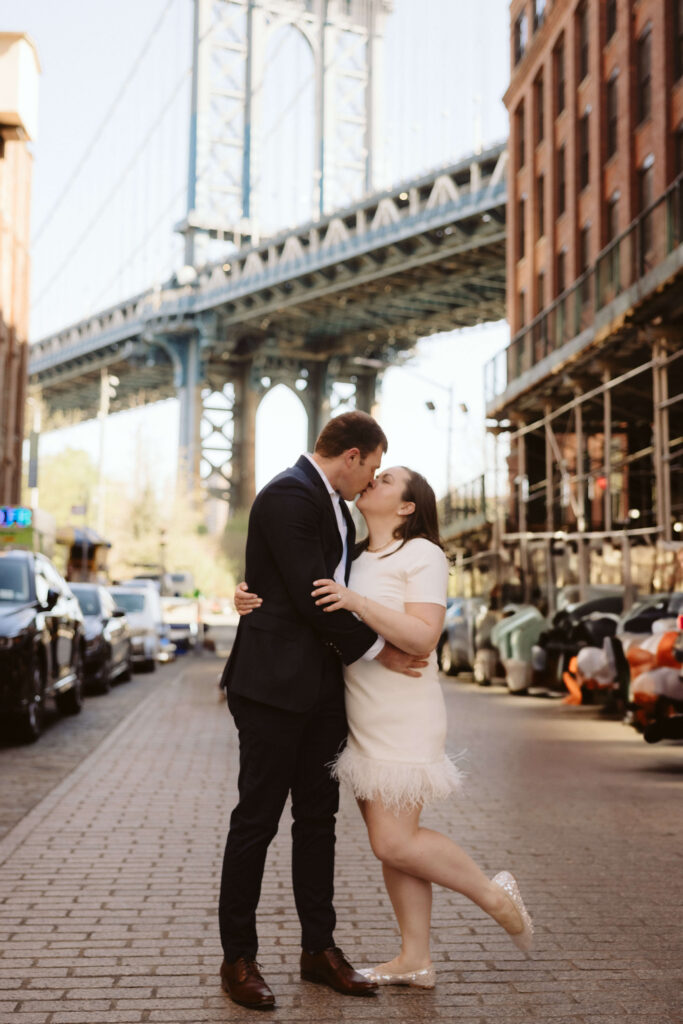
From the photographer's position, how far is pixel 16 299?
43.4 m

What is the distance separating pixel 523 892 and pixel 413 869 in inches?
71.0

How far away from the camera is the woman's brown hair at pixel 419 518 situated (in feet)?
14.4

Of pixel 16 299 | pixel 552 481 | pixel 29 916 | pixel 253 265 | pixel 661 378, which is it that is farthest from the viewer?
pixel 253 265

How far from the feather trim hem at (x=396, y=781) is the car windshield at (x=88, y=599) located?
15.4 metres

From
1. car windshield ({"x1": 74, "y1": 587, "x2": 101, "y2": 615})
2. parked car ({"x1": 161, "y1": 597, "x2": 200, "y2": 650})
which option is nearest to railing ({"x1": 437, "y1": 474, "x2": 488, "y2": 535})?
parked car ({"x1": 161, "y1": 597, "x2": 200, "y2": 650})

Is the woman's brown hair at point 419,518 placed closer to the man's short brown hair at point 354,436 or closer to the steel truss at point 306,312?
the man's short brown hair at point 354,436

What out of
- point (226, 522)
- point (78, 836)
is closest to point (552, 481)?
point (78, 836)

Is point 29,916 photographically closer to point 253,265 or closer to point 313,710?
point 313,710

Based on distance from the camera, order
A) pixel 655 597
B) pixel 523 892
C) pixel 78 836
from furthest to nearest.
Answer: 1. pixel 655 597
2. pixel 78 836
3. pixel 523 892

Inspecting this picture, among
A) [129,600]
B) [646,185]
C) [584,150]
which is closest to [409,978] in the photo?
[129,600]

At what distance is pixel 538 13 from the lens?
41406 mm

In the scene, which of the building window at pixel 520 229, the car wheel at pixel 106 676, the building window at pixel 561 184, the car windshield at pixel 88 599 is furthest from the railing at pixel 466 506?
the car wheel at pixel 106 676

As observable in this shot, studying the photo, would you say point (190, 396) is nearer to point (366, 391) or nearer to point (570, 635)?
point (366, 391)

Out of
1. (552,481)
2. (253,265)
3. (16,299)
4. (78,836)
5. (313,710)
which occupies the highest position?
(253,265)
